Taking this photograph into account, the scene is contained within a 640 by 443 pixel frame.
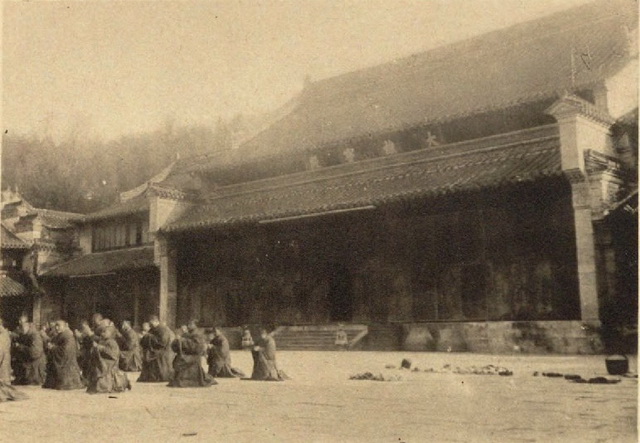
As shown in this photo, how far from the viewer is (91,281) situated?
26328 millimetres

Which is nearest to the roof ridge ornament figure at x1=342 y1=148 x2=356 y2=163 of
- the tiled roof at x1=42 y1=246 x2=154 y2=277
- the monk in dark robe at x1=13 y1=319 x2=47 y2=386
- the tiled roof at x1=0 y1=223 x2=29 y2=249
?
the tiled roof at x1=42 y1=246 x2=154 y2=277

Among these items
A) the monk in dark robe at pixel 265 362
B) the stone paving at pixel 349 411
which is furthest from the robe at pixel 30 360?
the monk in dark robe at pixel 265 362

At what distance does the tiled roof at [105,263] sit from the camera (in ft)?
79.7

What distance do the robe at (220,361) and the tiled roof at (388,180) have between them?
6.06 metres

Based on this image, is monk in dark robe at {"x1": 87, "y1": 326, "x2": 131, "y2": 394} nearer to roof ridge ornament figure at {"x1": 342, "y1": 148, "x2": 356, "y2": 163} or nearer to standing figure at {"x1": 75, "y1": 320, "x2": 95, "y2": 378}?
standing figure at {"x1": 75, "y1": 320, "x2": 95, "y2": 378}

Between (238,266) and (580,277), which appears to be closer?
(580,277)

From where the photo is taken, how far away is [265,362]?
11.6 meters

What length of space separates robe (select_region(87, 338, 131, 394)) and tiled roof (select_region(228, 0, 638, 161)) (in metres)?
10.7

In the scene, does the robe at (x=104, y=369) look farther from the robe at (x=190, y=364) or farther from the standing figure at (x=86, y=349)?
the robe at (x=190, y=364)

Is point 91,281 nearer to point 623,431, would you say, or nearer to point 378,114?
point 378,114

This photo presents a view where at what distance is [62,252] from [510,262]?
19410mm

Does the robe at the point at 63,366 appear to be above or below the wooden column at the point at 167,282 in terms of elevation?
below

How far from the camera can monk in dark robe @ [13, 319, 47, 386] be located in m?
12.2

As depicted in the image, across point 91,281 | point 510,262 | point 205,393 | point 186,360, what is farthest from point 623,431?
point 91,281
